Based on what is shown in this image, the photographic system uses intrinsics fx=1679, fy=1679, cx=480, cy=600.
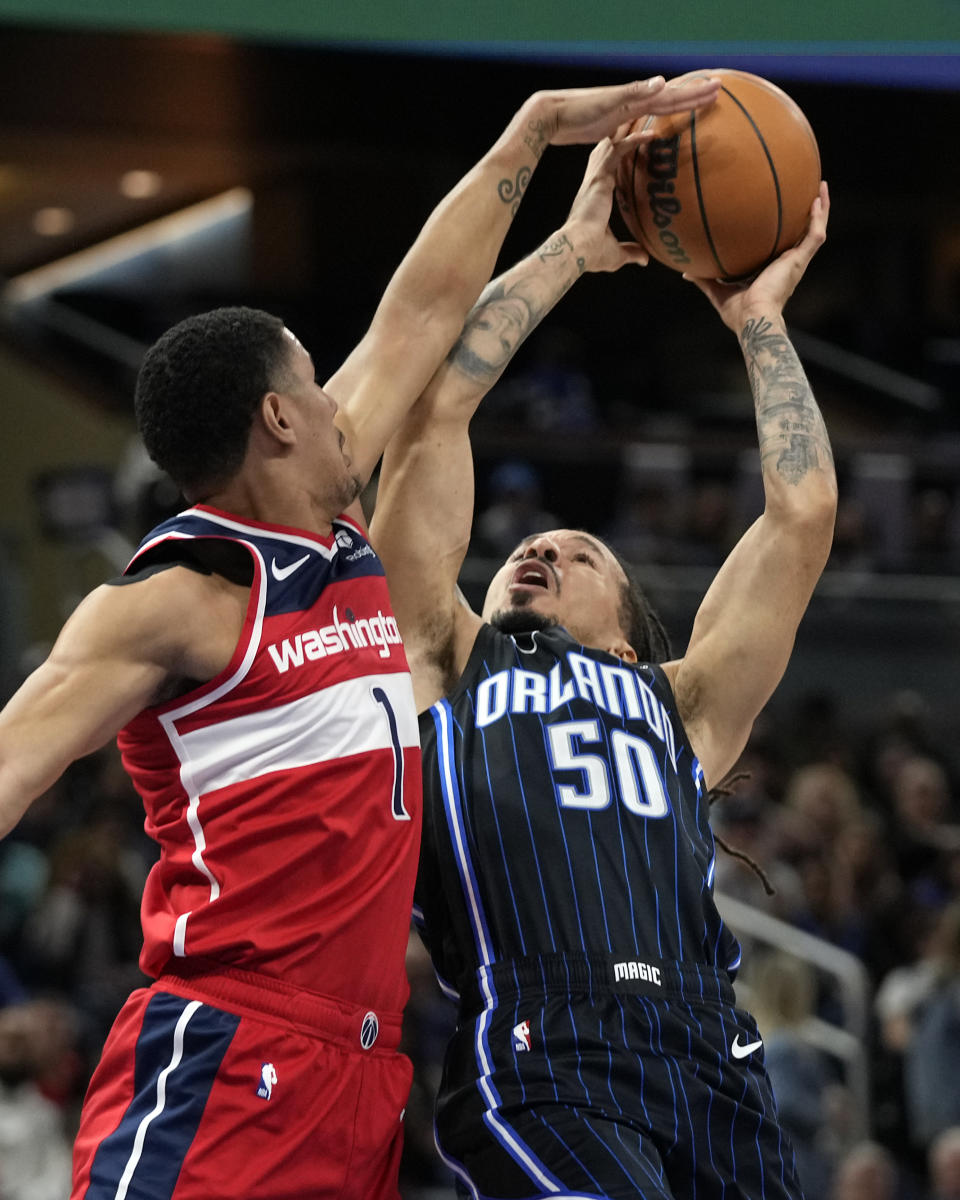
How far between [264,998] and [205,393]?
1029 mm

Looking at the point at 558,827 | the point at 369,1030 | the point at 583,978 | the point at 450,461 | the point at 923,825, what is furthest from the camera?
the point at 923,825

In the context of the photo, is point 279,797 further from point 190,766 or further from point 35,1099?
point 35,1099

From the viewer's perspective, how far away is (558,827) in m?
3.24

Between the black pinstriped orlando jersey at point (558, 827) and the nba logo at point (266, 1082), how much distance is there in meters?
0.57

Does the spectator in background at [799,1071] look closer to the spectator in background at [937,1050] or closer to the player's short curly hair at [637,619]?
the spectator in background at [937,1050]

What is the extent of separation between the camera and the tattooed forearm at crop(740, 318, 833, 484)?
3750 mm

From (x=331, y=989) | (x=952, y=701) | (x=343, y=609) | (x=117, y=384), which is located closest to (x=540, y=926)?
(x=331, y=989)

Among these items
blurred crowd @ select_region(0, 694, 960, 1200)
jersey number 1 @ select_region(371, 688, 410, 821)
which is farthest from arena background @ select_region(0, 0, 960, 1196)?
jersey number 1 @ select_region(371, 688, 410, 821)

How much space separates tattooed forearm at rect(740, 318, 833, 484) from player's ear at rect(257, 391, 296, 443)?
1249 millimetres

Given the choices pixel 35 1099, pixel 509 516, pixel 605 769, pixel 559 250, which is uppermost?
pixel 559 250

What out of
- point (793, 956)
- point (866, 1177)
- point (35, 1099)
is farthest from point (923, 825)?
point (35, 1099)

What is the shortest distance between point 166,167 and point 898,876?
9988 mm

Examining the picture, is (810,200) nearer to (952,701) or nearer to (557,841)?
(557,841)

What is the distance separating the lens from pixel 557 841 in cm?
323
